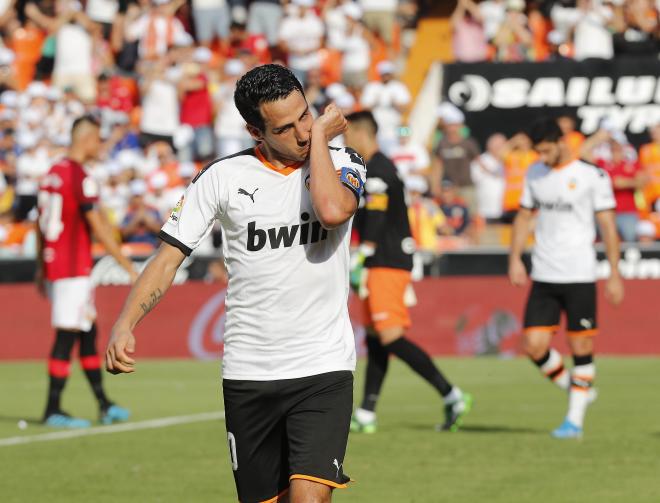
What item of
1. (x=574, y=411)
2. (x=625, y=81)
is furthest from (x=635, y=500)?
(x=625, y=81)

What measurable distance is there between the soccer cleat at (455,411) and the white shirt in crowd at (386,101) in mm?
12057

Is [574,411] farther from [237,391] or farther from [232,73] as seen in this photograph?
[232,73]

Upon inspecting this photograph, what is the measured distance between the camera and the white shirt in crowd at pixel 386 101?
79.8 feet

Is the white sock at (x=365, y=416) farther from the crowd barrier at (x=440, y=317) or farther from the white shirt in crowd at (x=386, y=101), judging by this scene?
the white shirt in crowd at (x=386, y=101)

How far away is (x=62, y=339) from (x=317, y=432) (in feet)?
24.6

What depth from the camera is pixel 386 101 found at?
24.5 m

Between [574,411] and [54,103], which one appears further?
[54,103]

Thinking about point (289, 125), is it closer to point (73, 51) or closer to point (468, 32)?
point (468, 32)

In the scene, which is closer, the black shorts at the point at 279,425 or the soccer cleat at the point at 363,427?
the black shorts at the point at 279,425

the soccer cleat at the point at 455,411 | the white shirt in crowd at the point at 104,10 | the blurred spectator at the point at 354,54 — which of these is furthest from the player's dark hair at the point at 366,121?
the white shirt in crowd at the point at 104,10

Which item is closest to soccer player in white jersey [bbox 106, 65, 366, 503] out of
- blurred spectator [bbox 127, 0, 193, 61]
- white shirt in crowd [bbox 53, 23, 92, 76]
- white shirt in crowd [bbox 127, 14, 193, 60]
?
white shirt in crowd [bbox 127, 14, 193, 60]

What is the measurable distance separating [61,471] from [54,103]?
1645 cm

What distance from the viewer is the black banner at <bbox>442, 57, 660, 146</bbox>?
2392cm

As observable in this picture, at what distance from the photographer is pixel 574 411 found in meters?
12.1
